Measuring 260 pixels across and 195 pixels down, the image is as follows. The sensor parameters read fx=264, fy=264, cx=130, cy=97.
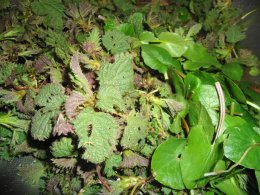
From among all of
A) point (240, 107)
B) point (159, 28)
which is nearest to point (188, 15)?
point (159, 28)

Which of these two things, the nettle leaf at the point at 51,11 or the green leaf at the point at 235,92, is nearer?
the green leaf at the point at 235,92

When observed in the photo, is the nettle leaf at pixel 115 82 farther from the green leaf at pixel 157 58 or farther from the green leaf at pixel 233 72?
the green leaf at pixel 233 72

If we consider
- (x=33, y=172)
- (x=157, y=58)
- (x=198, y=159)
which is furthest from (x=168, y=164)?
(x=33, y=172)

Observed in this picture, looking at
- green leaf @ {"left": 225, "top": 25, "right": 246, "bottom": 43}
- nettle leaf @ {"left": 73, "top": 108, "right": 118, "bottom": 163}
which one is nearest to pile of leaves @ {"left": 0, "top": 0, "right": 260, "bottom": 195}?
nettle leaf @ {"left": 73, "top": 108, "right": 118, "bottom": 163}

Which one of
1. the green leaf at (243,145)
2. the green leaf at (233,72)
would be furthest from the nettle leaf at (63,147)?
the green leaf at (233,72)

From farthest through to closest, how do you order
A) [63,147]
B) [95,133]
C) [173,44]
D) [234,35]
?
[234,35] → [173,44] → [63,147] → [95,133]

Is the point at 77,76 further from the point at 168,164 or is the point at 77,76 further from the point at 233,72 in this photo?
the point at 233,72

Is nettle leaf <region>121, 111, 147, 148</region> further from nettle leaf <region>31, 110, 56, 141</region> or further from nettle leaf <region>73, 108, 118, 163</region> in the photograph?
nettle leaf <region>31, 110, 56, 141</region>
